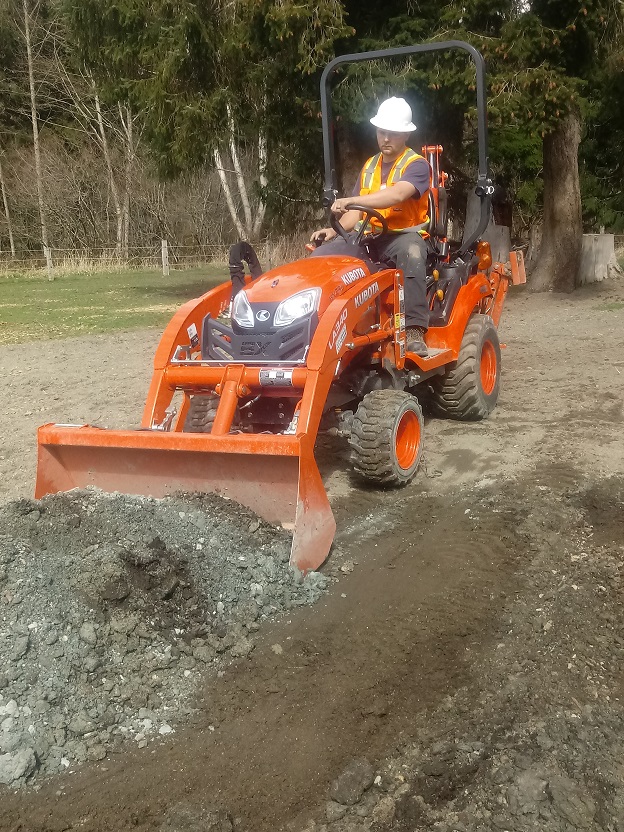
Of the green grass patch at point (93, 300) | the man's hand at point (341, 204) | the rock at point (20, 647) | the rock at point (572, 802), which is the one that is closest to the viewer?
the rock at point (572, 802)

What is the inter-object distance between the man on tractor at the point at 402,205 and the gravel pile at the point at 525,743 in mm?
2431

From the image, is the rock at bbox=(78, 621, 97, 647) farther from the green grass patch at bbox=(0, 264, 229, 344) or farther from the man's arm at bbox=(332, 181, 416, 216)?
the green grass patch at bbox=(0, 264, 229, 344)

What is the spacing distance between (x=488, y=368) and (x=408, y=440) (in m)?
1.89

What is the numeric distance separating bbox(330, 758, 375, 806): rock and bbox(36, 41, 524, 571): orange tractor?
141 cm

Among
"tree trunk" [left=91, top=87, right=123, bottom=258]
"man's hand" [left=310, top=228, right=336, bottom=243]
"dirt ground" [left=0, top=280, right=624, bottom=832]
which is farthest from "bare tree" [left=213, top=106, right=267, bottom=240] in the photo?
"dirt ground" [left=0, top=280, right=624, bottom=832]

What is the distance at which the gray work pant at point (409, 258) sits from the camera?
592cm

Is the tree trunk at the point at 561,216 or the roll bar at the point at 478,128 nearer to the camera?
the roll bar at the point at 478,128

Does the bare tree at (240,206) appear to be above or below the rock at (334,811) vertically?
above

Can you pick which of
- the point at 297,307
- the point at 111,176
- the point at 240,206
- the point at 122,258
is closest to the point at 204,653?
the point at 297,307

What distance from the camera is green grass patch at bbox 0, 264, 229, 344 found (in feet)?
45.4

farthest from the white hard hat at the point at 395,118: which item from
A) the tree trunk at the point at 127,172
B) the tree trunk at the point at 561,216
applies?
the tree trunk at the point at 127,172

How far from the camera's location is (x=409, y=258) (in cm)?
595

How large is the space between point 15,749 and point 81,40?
15163 mm

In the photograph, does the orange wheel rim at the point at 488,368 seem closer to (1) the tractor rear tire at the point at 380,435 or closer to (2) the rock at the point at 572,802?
(1) the tractor rear tire at the point at 380,435
